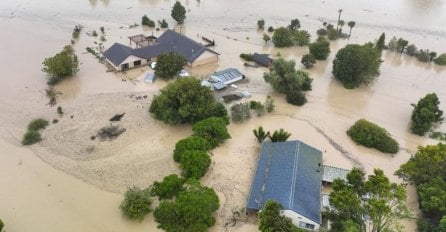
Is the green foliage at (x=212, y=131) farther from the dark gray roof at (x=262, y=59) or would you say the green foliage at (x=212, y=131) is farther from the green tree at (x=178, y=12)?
the green tree at (x=178, y=12)

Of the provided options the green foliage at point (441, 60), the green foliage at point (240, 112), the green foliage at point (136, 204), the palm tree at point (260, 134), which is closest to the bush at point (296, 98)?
the green foliage at point (240, 112)

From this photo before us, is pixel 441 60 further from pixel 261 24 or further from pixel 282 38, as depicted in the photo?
pixel 261 24

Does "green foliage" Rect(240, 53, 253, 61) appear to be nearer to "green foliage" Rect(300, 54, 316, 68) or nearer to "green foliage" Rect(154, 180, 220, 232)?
"green foliage" Rect(300, 54, 316, 68)

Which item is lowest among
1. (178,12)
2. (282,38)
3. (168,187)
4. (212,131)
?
(168,187)

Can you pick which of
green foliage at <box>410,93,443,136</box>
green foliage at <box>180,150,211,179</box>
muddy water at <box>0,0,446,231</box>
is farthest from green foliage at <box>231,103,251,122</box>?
green foliage at <box>410,93,443,136</box>

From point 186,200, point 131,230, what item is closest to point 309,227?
point 186,200

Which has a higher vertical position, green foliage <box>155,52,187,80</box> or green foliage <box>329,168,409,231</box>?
green foliage <box>155,52,187,80</box>

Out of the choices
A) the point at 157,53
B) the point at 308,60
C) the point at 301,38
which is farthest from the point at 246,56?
the point at 157,53
